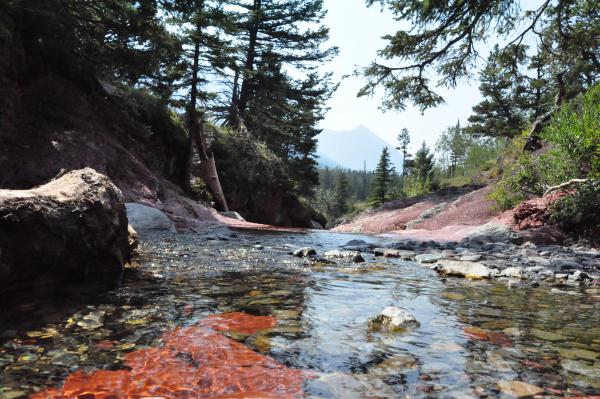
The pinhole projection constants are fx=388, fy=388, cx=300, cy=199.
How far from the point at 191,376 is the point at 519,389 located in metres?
1.80

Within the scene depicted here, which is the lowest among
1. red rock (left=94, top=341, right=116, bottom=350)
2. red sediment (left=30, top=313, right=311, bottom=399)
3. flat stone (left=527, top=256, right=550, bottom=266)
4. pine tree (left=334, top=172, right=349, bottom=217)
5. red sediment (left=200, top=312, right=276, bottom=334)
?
red sediment (left=30, top=313, right=311, bottom=399)

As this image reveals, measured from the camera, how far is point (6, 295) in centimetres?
291

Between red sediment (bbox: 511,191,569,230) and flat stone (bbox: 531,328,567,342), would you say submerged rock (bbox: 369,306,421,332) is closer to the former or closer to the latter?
flat stone (bbox: 531,328,567,342)

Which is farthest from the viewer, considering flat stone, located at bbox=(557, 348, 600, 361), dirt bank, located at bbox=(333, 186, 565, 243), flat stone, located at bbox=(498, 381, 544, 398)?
dirt bank, located at bbox=(333, 186, 565, 243)

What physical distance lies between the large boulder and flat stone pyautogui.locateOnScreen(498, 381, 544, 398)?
11.0 ft

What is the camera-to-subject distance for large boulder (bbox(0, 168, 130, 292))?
2854 mm

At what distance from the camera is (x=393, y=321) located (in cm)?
313

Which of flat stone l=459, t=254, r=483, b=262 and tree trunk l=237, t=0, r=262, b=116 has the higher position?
tree trunk l=237, t=0, r=262, b=116

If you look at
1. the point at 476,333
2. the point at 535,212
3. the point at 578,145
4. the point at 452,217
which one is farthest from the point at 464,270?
the point at 452,217

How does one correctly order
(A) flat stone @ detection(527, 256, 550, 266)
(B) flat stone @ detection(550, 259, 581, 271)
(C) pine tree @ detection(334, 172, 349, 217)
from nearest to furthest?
(B) flat stone @ detection(550, 259, 581, 271) → (A) flat stone @ detection(527, 256, 550, 266) → (C) pine tree @ detection(334, 172, 349, 217)

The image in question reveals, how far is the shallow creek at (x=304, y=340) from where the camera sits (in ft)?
6.83

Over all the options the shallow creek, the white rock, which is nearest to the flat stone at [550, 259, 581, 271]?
the shallow creek

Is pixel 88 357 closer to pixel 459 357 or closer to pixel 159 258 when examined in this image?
pixel 459 357

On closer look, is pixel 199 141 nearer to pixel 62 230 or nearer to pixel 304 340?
pixel 62 230
